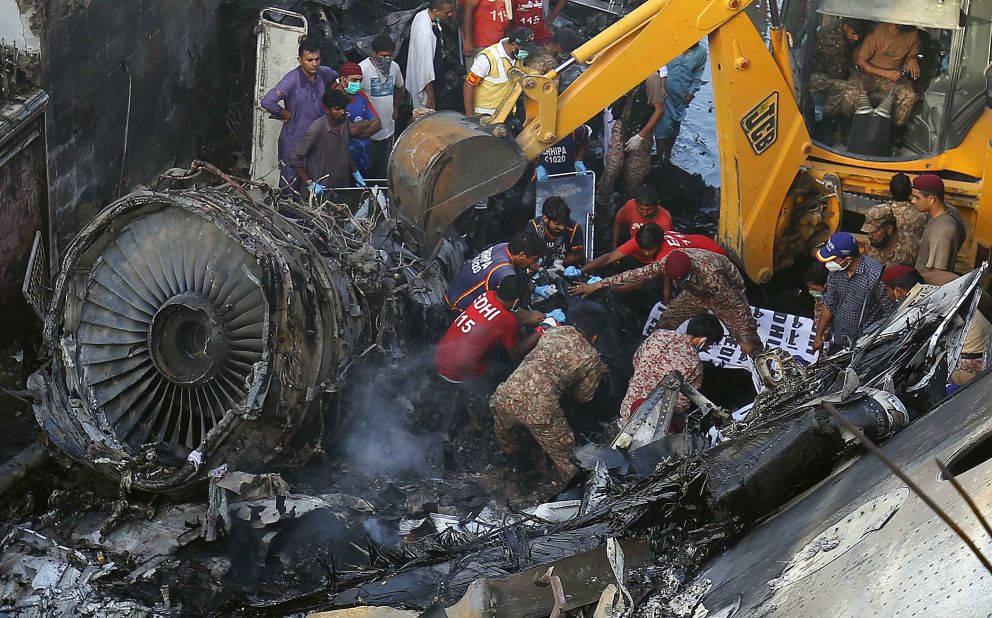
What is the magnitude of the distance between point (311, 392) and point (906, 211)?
14.5 feet

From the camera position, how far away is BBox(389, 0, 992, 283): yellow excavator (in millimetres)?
8211

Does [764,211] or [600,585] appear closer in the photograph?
[600,585]

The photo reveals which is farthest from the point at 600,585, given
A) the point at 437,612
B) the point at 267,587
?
the point at 267,587

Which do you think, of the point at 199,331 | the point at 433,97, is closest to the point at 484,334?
the point at 199,331

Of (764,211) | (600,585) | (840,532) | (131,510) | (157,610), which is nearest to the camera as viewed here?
(840,532)

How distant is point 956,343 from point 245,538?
3.99 metres

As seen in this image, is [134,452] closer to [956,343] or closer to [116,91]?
[116,91]

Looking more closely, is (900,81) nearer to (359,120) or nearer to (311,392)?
(359,120)

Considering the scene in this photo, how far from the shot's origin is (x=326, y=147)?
9.48 meters

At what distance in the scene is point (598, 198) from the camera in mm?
10500

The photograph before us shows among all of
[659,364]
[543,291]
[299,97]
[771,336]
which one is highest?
[299,97]

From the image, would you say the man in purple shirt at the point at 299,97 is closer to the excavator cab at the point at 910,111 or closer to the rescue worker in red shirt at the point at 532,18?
the rescue worker in red shirt at the point at 532,18

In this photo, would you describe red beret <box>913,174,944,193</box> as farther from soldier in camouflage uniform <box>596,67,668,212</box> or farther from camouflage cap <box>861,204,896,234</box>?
soldier in camouflage uniform <box>596,67,668,212</box>

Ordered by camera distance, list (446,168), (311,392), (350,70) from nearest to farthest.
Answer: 1. (311,392)
2. (446,168)
3. (350,70)
